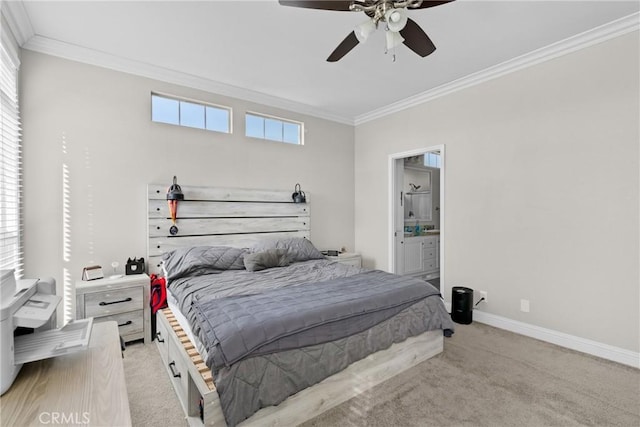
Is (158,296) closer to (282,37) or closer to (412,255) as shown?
(282,37)

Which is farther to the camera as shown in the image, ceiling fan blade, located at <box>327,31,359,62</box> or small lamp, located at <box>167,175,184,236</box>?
small lamp, located at <box>167,175,184,236</box>

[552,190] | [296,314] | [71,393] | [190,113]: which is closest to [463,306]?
[552,190]

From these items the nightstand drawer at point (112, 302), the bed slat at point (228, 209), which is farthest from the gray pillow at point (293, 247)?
the nightstand drawer at point (112, 302)

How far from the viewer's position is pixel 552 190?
9.70 feet

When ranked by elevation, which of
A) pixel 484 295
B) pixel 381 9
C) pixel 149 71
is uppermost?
pixel 149 71

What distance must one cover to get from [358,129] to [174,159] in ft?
9.65

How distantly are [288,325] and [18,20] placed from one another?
3161mm

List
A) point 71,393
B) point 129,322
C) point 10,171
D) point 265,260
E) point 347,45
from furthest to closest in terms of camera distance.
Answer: point 265,260, point 129,322, point 10,171, point 347,45, point 71,393

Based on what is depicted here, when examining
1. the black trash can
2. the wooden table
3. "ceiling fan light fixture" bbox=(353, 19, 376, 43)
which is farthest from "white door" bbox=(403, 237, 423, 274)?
the wooden table

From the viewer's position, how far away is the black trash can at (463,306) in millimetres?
3428

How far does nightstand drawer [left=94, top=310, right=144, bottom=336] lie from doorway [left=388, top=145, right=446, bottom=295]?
10.7 ft

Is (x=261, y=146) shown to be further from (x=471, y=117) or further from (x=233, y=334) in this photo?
(x=233, y=334)

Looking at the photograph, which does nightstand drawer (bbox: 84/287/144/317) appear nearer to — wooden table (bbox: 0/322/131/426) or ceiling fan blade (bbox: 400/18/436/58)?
wooden table (bbox: 0/322/131/426)

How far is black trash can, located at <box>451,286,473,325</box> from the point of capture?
343 centimetres
